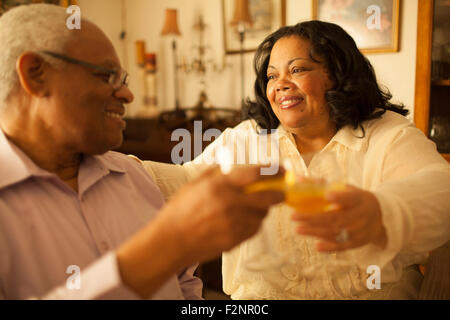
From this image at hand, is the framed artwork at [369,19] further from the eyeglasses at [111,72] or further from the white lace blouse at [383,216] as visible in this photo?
the eyeglasses at [111,72]

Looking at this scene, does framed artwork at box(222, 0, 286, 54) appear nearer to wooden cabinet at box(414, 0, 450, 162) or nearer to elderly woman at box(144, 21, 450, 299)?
wooden cabinet at box(414, 0, 450, 162)

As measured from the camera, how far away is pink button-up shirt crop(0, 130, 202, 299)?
0.90 metres

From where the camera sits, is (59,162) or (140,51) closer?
(59,162)

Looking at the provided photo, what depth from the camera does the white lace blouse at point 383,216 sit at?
0.93 metres

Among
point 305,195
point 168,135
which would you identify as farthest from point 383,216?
point 168,135

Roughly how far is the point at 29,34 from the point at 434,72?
7.26 ft

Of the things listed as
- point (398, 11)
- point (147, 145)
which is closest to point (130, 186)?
point (147, 145)

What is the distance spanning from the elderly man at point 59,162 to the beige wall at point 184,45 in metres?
2.45

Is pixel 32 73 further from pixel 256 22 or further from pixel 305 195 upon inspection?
pixel 256 22

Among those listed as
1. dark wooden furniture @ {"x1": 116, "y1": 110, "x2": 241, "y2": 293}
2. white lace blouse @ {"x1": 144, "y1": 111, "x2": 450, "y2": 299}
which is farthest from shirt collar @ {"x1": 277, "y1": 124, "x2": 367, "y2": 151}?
dark wooden furniture @ {"x1": 116, "y1": 110, "x2": 241, "y2": 293}

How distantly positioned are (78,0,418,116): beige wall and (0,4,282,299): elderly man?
8.04 feet

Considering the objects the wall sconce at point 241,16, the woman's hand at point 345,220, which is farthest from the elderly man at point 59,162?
the wall sconce at point 241,16

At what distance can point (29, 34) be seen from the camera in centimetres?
98
